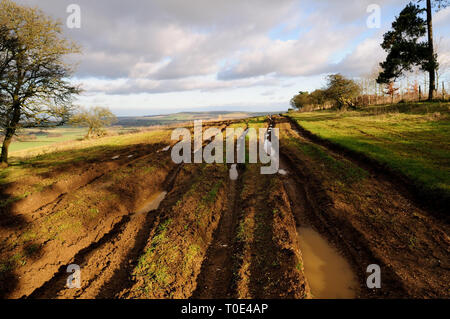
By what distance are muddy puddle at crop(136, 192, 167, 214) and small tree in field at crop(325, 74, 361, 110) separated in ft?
140

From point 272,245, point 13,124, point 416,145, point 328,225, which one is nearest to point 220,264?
point 272,245

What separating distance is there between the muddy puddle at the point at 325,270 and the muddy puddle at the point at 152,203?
575 cm

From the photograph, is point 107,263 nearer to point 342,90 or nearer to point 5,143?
point 5,143

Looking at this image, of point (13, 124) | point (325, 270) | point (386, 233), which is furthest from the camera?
point (13, 124)

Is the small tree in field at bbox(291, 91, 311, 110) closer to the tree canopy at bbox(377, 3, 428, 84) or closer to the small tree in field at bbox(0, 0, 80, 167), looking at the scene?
the tree canopy at bbox(377, 3, 428, 84)

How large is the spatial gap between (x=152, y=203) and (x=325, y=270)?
6908 millimetres

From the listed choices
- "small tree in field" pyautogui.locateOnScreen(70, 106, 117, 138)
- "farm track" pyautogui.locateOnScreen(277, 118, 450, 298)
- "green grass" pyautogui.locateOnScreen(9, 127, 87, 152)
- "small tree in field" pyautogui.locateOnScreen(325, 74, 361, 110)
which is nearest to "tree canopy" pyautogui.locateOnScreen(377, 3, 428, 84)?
"small tree in field" pyautogui.locateOnScreen(325, 74, 361, 110)

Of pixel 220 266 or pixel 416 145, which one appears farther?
pixel 416 145

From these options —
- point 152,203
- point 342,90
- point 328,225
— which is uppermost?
point 342,90

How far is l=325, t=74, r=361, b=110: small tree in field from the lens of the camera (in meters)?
41.1

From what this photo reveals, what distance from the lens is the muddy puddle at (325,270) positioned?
4.51m

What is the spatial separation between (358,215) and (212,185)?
227 inches

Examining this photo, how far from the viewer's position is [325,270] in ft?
16.8

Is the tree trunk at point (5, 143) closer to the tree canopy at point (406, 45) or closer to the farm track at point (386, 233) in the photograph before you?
the farm track at point (386, 233)
